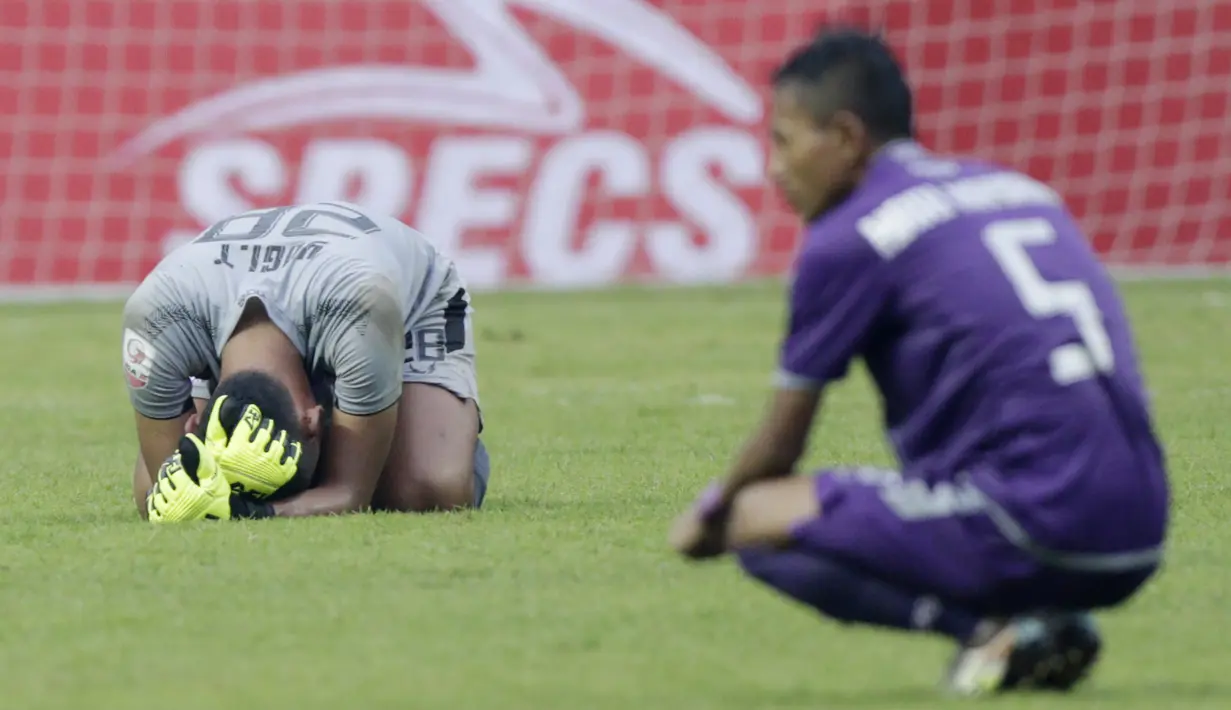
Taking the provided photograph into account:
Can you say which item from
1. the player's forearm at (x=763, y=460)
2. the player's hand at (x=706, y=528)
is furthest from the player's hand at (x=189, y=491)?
the player's forearm at (x=763, y=460)

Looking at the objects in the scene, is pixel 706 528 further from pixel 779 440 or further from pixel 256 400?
pixel 256 400

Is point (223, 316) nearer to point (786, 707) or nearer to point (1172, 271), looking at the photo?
point (786, 707)

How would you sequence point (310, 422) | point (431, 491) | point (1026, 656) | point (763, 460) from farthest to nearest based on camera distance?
point (431, 491), point (310, 422), point (763, 460), point (1026, 656)

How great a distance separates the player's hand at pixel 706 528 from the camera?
3.64m

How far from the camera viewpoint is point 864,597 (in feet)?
11.7

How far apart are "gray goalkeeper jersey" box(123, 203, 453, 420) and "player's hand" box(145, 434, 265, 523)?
26 centimetres

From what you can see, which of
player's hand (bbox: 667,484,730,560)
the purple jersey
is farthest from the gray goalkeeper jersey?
the purple jersey

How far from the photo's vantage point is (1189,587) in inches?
181

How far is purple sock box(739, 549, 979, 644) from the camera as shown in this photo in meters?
3.55

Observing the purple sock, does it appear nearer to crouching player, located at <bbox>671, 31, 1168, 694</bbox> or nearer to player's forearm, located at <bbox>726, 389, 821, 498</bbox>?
crouching player, located at <bbox>671, 31, 1168, 694</bbox>

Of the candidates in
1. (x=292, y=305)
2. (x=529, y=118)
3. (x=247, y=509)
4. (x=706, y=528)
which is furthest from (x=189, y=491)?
(x=529, y=118)

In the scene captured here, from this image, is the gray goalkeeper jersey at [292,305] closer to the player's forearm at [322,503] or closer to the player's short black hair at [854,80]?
the player's forearm at [322,503]

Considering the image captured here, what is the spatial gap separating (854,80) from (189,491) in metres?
2.53

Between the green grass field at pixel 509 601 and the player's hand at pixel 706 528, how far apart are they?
0.73 ft
